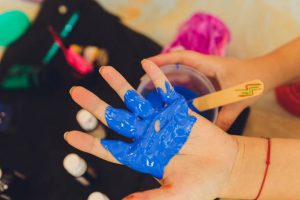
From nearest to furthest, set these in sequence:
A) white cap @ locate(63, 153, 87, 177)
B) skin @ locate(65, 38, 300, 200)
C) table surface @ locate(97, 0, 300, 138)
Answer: skin @ locate(65, 38, 300, 200) → white cap @ locate(63, 153, 87, 177) → table surface @ locate(97, 0, 300, 138)

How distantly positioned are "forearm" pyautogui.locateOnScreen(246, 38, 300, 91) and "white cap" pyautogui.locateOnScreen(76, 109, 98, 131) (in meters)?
0.43

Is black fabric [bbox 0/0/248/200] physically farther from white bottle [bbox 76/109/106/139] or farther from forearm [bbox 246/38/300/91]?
forearm [bbox 246/38/300/91]

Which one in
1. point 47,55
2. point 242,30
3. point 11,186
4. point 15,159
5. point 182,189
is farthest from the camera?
point 242,30

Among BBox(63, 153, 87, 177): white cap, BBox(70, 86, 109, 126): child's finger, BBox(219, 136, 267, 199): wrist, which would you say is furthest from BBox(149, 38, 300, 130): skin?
BBox(63, 153, 87, 177): white cap

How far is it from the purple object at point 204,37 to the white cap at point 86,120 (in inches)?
14.4

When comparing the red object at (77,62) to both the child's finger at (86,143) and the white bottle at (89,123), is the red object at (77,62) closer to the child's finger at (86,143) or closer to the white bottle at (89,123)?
the white bottle at (89,123)

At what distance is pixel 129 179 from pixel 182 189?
346 millimetres

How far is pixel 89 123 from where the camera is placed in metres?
0.95

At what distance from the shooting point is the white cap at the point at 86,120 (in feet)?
3.09

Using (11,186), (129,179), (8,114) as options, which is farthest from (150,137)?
(8,114)

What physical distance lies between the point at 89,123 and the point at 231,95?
39cm

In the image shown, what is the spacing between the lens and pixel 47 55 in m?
1.14

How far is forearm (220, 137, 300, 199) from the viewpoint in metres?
0.75

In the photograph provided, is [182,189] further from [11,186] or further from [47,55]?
[47,55]
